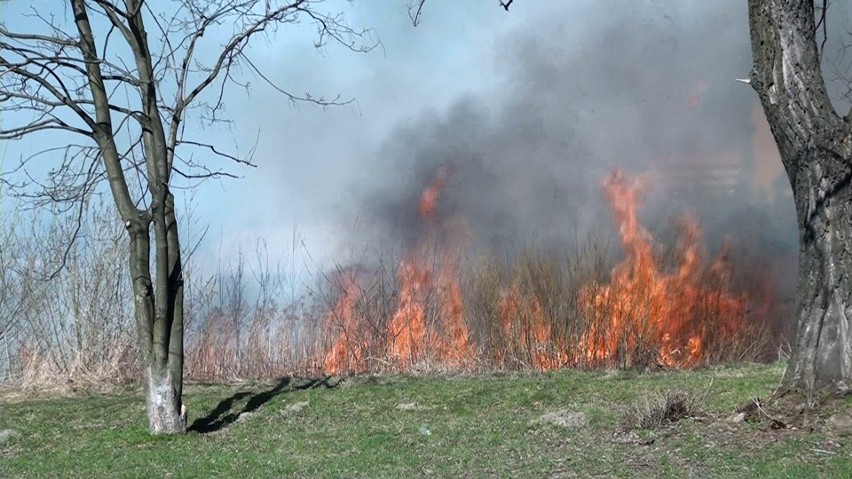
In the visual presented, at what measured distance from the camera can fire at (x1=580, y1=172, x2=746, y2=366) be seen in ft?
42.3

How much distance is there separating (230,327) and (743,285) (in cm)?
808

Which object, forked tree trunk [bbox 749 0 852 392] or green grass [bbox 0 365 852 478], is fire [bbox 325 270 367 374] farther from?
forked tree trunk [bbox 749 0 852 392]

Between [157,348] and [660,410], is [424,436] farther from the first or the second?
[157,348]

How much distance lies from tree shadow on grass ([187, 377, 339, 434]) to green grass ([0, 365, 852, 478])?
1.5 inches

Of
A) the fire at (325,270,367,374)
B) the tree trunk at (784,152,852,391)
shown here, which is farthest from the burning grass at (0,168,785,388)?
the tree trunk at (784,152,852,391)

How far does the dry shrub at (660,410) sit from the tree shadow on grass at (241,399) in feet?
14.3

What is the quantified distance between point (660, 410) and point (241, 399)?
5.42 metres

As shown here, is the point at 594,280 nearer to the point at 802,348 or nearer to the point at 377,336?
the point at 377,336

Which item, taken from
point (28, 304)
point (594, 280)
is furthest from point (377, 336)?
point (28, 304)

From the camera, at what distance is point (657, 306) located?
43.1 ft

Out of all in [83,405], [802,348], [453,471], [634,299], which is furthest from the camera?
[634,299]

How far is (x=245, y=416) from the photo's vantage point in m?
9.80

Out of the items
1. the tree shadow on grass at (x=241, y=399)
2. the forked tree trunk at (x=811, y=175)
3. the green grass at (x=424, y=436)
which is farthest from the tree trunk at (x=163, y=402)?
the forked tree trunk at (x=811, y=175)

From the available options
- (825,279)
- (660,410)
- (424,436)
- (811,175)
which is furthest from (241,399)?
(811,175)
